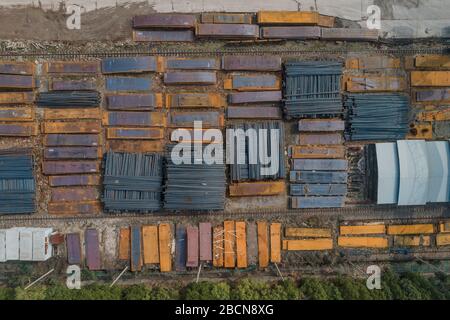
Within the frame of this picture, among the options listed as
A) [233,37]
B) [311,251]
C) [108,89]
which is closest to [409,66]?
[233,37]

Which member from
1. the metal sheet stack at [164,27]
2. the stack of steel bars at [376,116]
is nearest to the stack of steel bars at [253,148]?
the stack of steel bars at [376,116]

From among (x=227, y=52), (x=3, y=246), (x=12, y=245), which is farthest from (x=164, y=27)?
(x=3, y=246)

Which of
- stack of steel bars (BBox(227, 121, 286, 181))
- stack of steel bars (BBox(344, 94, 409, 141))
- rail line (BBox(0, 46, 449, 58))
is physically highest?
rail line (BBox(0, 46, 449, 58))

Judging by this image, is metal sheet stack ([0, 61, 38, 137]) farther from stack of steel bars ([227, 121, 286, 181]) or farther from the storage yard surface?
stack of steel bars ([227, 121, 286, 181])

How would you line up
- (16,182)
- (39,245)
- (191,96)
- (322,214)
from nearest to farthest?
(39,245)
(16,182)
(191,96)
(322,214)

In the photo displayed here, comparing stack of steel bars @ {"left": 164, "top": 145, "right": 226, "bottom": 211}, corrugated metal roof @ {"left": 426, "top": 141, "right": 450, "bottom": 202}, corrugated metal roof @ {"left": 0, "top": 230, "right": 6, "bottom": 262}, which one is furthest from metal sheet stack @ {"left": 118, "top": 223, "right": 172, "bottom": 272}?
corrugated metal roof @ {"left": 426, "top": 141, "right": 450, "bottom": 202}

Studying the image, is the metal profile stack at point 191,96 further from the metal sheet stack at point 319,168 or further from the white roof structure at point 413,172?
the white roof structure at point 413,172

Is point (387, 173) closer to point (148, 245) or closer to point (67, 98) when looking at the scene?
point (148, 245)
